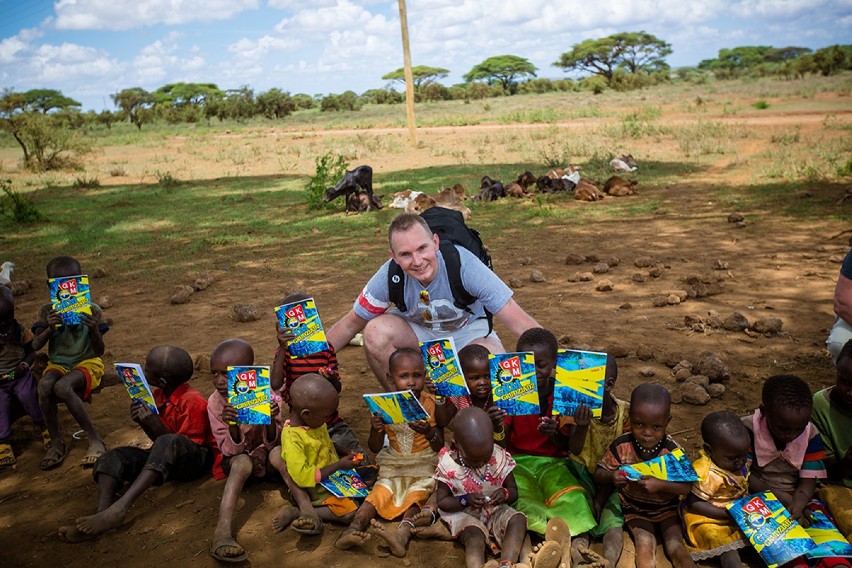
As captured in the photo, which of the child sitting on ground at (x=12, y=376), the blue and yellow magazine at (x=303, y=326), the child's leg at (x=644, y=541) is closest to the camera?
the child's leg at (x=644, y=541)

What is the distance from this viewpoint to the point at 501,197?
11.7 meters

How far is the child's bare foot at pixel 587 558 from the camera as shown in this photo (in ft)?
8.82

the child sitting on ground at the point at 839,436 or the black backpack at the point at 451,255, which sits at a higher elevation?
the black backpack at the point at 451,255

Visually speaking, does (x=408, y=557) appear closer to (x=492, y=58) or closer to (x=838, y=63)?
(x=838, y=63)

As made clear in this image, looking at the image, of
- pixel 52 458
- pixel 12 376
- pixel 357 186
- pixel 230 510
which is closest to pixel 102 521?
pixel 230 510

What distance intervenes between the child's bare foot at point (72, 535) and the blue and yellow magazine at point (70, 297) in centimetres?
124

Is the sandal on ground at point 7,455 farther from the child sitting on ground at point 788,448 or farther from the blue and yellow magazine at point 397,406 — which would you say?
the child sitting on ground at point 788,448

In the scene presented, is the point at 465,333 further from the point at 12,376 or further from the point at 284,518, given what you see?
the point at 12,376

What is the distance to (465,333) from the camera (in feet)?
12.6

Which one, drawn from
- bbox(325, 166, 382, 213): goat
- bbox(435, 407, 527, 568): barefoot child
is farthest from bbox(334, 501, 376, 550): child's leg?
bbox(325, 166, 382, 213): goat

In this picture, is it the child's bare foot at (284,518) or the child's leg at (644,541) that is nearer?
the child's leg at (644,541)

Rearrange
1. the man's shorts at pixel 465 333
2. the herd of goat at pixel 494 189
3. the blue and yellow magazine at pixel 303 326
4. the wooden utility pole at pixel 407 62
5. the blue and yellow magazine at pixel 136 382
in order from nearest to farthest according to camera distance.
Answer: the blue and yellow magazine at pixel 136 382 → the blue and yellow magazine at pixel 303 326 → the man's shorts at pixel 465 333 → the herd of goat at pixel 494 189 → the wooden utility pole at pixel 407 62

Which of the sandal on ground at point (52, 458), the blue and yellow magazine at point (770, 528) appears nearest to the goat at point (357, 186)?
the sandal on ground at point (52, 458)

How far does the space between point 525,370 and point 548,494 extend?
610 millimetres
